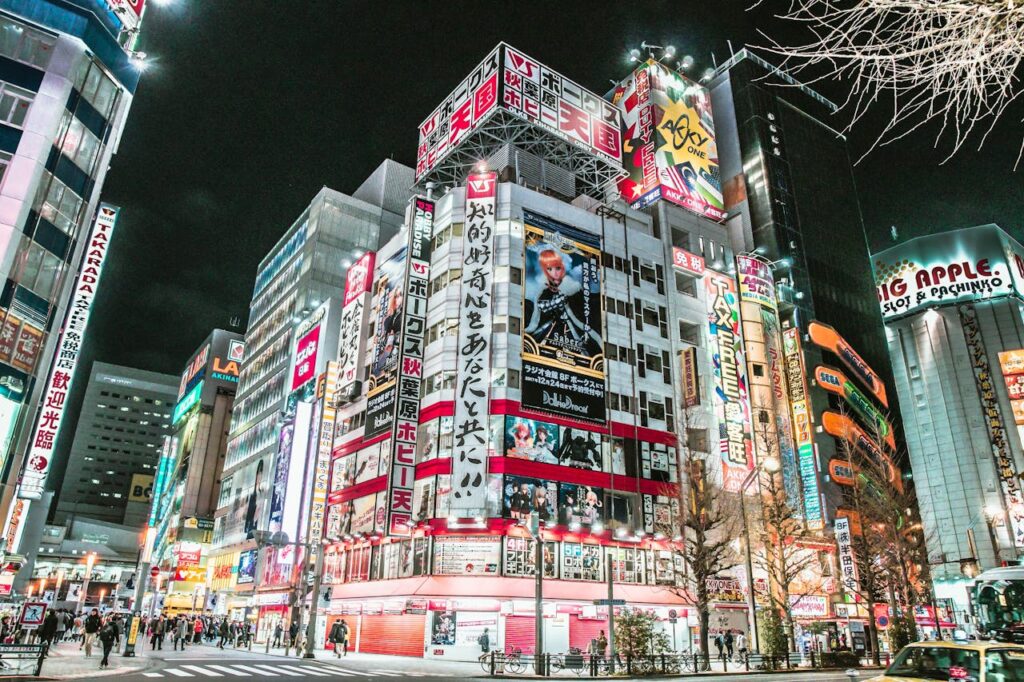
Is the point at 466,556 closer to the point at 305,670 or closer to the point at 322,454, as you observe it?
the point at 305,670

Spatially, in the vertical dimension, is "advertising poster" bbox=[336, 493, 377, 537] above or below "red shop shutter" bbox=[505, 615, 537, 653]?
above

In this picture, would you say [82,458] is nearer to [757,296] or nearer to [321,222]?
[321,222]

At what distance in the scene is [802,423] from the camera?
2115 inches

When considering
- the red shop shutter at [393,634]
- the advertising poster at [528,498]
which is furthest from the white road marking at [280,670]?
Result: the advertising poster at [528,498]

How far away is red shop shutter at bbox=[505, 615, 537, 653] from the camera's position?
3562 cm

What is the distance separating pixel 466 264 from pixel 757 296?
27178mm

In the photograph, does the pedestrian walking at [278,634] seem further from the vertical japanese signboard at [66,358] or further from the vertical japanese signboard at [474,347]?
the vertical japanese signboard at [66,358]

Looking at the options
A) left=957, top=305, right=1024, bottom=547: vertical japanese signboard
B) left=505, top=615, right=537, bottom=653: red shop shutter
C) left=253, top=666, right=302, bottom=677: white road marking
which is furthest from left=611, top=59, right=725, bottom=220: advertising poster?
left=957, top=305, right=1024, bottom=547: vertical japanese signboard

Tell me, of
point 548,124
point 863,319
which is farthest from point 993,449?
point 548,124

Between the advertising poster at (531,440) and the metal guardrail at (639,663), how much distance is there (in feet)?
46.1

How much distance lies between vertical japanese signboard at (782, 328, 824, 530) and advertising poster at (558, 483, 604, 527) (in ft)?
66.7

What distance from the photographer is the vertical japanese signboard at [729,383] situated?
4788 cm

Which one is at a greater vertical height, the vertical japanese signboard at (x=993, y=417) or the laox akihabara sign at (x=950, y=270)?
the laox akihabara sign at (x=950, y=270)

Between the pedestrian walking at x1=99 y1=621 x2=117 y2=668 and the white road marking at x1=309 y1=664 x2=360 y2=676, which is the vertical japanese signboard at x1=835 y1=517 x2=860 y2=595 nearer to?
the white road marking at x1=309 y1=664 x2=360 y2=676
